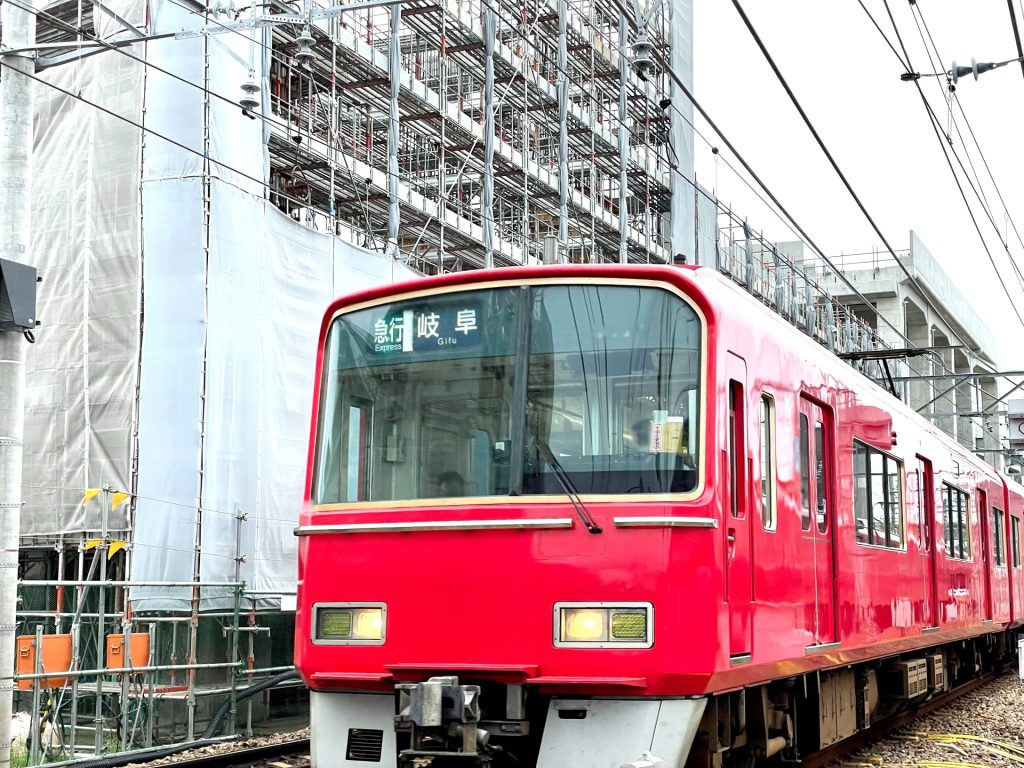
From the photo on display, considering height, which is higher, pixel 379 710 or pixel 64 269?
pixel 64 269

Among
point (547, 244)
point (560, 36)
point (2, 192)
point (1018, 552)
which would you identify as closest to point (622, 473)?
point (547, 244)

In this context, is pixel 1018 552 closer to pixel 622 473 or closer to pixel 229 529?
pixel 229 529

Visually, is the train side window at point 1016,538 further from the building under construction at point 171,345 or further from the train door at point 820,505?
the train door at point 820,505

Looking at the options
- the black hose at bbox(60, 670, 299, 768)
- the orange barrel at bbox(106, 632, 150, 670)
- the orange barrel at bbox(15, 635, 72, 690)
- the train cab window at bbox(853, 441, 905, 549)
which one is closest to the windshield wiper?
the train cab window at bbox(853, 441, 905, 549)

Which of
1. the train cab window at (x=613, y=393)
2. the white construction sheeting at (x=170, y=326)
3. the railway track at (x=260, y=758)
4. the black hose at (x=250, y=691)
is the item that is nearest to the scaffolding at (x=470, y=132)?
the white construction sheeting at (x=170, y=326)

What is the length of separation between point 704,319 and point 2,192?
5.53 m

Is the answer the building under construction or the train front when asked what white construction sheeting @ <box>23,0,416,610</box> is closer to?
the building under construction

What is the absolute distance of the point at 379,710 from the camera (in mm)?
6457

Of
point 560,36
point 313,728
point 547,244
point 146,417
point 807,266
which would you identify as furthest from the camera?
point 807,266

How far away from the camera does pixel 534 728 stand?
6262mm

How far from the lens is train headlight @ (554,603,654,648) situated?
233 inches

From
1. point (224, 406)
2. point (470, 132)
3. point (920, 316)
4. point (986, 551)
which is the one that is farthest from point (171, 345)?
point (920, 316)

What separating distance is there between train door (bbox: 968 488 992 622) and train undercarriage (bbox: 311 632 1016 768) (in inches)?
318

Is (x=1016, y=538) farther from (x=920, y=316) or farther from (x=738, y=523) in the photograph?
(x=920, y=316)
